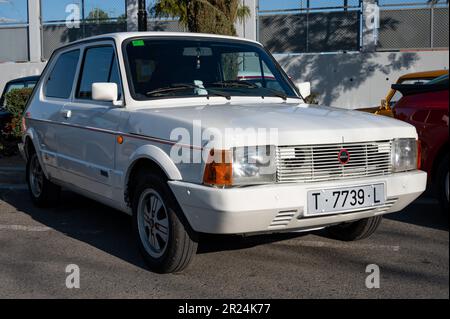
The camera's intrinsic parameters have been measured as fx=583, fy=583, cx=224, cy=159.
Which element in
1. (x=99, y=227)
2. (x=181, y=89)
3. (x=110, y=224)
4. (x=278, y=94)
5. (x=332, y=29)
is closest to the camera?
(x=181, y=89)

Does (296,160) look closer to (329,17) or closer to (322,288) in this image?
(322,288)

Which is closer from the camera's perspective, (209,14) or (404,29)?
(209,14)

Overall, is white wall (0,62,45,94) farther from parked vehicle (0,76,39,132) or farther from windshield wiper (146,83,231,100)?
windshield wiper (146,83,231,100)

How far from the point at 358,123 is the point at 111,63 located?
7.08ft

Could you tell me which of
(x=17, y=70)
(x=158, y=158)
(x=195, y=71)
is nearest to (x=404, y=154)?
(x=158, y=158)

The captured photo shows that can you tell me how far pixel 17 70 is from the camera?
2062 centimetres

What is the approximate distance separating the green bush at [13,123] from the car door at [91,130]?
227 inches

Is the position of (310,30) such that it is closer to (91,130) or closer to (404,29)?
(404,29)

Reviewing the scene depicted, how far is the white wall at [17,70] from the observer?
20438mm

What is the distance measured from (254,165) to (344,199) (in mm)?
621

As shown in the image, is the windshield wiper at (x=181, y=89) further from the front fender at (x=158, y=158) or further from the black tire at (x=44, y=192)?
the black tire at (x=44, y=192)

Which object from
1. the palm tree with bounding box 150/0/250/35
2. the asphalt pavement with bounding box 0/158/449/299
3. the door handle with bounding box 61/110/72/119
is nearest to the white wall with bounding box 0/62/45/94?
the palm tree with bounding box 150/0/250/35

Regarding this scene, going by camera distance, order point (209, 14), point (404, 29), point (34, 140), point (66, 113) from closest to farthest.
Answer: point (66, 113) < point (34, 140) < point (209, 14) < point (404, 29)

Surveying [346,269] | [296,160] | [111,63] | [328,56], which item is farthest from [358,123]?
[328,56]
